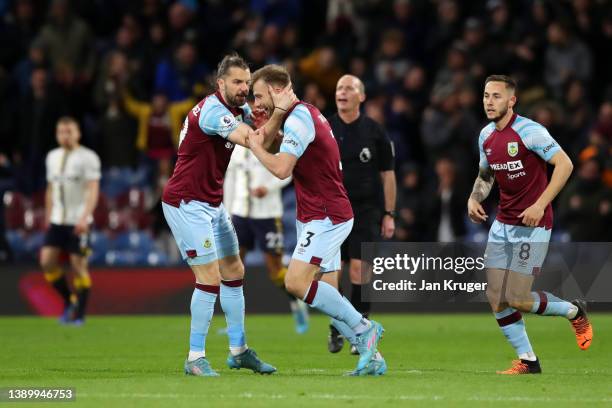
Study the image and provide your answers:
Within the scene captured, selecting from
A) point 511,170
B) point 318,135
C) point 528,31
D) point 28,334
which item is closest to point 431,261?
point 511,170

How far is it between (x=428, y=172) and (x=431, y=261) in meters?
6.54

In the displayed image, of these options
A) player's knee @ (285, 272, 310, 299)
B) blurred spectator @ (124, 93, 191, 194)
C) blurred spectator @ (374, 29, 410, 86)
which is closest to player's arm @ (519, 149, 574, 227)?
player's knee @ (285, 272, 310, 299)

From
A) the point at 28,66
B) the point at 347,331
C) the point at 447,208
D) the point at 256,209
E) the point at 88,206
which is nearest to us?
the point at 347,331

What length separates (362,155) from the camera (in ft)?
43.2

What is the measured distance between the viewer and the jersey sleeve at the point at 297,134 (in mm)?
9500

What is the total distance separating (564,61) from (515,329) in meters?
10.4

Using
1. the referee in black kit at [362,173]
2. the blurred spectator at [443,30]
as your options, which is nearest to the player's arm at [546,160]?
the referee in black kit at [362,173]

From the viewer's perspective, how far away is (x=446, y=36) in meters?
20.8

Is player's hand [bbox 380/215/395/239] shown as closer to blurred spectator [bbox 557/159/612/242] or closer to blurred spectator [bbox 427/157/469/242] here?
blurred spectator [bbox 427/157/469/242]

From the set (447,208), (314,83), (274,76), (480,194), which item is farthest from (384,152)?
(314,83)

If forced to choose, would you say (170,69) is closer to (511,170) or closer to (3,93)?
(3,93)

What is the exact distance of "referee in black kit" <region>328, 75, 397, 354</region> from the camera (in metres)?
13.2

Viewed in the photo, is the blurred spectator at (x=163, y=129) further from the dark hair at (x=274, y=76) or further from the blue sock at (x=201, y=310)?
the dark hair at (x=274, y=76)

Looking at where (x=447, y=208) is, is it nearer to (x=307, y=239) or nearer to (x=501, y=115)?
(x=501, y=115)
